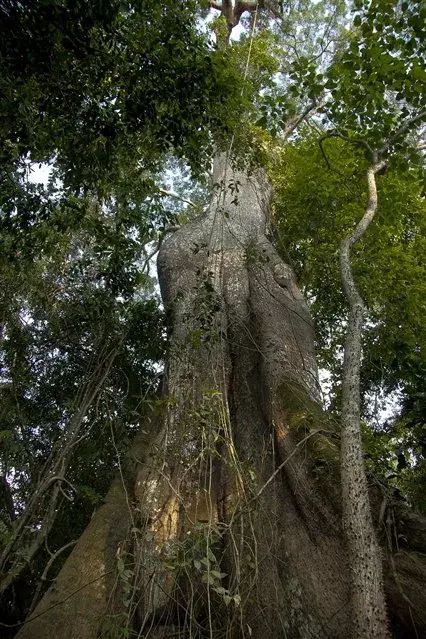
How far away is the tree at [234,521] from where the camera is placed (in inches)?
106

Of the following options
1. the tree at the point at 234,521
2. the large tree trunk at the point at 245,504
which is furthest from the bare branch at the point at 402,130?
the large tree trunk at the point at 245,504

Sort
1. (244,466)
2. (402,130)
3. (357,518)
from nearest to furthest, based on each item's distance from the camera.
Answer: (357,518), (244,466), (402,130)

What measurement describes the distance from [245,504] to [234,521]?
1.89 feet

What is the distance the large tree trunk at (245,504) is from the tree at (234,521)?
10 mm

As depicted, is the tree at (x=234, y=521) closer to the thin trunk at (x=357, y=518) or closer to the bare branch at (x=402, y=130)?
the thin trunk at (x=357, y=518)

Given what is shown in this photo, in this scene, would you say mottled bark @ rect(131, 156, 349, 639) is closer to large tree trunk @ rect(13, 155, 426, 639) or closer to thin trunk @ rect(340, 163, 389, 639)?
large tree trunk @ rect(13, 155, 426, 639)

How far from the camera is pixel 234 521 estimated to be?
3.22 meters

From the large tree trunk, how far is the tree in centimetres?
1

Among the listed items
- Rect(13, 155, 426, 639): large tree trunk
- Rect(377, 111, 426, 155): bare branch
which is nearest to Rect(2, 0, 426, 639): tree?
Rect(13, 155, 426, 639): large tree trunk

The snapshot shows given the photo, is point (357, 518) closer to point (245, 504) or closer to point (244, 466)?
point (245, 504)

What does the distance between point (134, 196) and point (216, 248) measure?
1781 millimetres

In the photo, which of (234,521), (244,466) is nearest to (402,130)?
(244,466)

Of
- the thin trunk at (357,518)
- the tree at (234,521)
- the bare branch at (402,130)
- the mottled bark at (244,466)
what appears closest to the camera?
the thin trunk at (357,518)

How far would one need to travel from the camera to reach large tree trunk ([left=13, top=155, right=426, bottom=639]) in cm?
269
